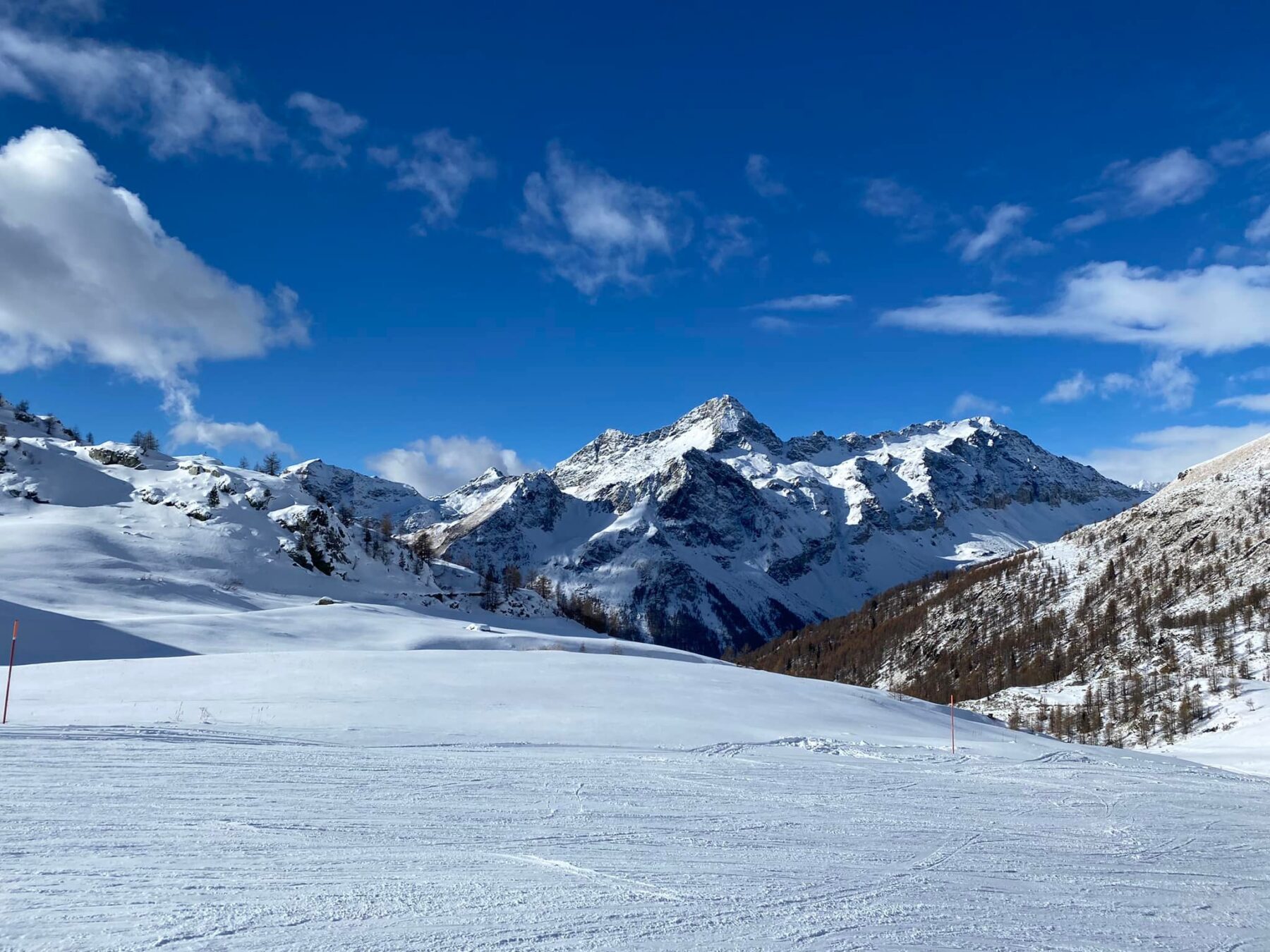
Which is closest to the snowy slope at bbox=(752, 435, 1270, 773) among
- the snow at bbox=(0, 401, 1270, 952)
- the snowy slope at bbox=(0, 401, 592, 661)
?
the snow at bbox=(0, 401, 1270, 952)

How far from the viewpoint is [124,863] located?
21.9 ft

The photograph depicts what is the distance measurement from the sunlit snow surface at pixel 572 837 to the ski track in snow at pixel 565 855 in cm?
4

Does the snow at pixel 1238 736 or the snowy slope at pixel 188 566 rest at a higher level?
the snowy slope at pixel 188 566

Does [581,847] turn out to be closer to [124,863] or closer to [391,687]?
[124,863]

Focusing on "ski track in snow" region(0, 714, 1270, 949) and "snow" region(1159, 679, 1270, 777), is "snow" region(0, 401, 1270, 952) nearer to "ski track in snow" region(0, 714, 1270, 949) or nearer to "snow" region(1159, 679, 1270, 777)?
"ski track in snow" region(0, 714, 1270, 949)

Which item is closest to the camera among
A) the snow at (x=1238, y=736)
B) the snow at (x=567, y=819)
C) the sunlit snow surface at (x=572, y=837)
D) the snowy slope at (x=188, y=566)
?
the sunlit snow surface at (x=572, y=837)

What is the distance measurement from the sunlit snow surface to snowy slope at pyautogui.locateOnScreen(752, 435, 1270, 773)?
174ft

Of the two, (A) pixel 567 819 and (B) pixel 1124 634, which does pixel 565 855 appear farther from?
(B) pixel 1124 634

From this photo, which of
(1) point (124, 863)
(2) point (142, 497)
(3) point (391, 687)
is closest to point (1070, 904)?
(1) point (124, 863)

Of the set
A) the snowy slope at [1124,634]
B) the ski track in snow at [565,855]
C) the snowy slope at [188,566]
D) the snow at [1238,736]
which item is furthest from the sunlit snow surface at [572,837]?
the snowy slope at [1124,634]

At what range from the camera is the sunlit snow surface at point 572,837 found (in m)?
6.11

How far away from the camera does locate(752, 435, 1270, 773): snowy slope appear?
293ft

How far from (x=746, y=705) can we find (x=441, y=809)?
1371 cm

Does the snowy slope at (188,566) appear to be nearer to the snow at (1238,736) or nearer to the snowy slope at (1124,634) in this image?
the snow at (1238,736)
